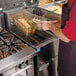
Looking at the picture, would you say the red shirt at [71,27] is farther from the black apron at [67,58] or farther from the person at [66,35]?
the black apron at [67,58]

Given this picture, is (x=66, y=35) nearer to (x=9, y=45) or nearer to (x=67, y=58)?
(x=67, y=58)

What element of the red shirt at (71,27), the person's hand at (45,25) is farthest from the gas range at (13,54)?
the red shirt at (71,27)

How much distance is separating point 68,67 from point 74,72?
2.7 inches

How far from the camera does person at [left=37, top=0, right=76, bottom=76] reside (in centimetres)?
102

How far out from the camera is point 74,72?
4.51 ft

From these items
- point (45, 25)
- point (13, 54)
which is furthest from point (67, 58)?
point (13, 54)

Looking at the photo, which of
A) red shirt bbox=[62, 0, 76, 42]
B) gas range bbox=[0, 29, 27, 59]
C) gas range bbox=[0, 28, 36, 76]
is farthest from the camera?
gas range bbox=[0, 29, 27, 59]

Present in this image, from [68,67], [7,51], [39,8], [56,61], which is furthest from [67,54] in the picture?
[39,8]

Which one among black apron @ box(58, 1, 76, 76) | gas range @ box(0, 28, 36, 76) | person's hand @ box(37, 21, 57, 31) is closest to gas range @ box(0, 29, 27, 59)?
gas range @ box(0, 28, 36, 76)

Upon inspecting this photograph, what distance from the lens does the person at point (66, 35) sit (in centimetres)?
102

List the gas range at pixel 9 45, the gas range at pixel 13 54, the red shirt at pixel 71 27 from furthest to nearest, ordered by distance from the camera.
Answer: the gas range at pixel 9 45 < the gas range at pixel 13 54 < the red shirt at pixel 71 27

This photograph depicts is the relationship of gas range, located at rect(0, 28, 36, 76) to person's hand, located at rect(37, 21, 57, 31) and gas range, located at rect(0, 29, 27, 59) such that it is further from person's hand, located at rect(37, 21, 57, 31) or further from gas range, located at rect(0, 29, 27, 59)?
person's hand, located at rect(37, 21, 57, 31)

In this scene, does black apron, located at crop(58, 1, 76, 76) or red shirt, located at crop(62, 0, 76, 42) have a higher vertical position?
red shirt, located at crop(62, 0, 76, 42)

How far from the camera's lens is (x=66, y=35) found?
3.51 feet
